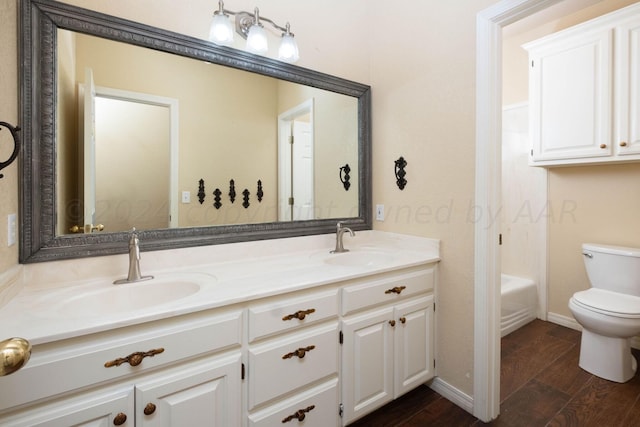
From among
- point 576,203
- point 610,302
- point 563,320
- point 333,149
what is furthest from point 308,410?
point 576,203

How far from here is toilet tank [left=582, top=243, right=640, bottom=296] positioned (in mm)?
2037

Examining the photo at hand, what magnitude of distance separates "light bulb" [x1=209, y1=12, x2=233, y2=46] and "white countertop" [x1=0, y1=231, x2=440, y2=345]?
105cm

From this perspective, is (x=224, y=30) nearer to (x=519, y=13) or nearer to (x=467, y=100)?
(x=467, y=100)

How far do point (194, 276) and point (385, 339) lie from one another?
0.97 meters

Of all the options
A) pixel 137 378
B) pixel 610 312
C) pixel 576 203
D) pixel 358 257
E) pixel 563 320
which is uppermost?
pixel 576 203

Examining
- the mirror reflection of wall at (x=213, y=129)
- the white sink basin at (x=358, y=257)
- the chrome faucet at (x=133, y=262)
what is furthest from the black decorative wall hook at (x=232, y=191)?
the white sink basin at (x=358, y=257)

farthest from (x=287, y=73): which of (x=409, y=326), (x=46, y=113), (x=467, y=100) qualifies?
(x=409, y=326)

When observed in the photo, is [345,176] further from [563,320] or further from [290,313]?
[563,320]

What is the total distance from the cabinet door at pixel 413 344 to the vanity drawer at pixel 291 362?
1.38 feet

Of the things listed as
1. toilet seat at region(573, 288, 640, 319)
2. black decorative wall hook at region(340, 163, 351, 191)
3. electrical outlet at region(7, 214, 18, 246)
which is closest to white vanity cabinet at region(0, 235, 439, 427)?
electrical outlet at region(7, 214, 18, 246)

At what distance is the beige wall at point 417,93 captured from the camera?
1.55 m

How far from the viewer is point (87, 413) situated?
0.83m

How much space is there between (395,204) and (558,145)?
154 cm

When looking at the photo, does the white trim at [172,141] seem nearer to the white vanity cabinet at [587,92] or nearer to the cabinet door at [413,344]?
the cabinet door at [413,344]
